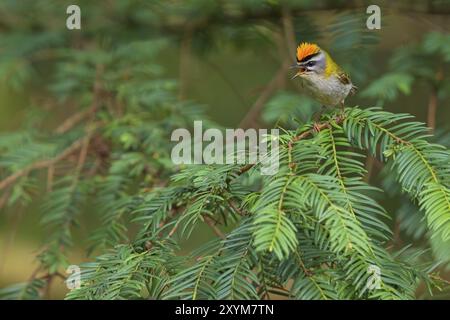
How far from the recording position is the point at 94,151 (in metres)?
2.55

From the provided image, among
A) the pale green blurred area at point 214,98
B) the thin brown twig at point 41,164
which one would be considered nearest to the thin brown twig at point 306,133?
the thin brown twig at point 41,164

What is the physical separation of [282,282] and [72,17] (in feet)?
6.30

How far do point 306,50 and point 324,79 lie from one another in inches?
9.5

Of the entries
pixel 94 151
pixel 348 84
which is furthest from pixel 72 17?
pixel 348 84

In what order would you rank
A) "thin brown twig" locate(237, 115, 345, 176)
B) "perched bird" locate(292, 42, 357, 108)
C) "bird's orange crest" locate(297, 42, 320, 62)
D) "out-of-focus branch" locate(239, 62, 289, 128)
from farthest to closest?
"out-of-focus branch" locate(239, 62, 289, 128), "perched bird" locate(292, 42, 357, 108), "bird's orange crest" locate(297, 42, 320, 62), "thin brown twig" locate(237, 115, 345, 176)

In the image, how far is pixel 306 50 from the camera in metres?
2.12

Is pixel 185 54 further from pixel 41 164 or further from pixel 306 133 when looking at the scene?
pixel 306 133

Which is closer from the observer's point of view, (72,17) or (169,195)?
(169,195)

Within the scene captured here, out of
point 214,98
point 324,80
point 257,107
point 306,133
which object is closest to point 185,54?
point 257,107

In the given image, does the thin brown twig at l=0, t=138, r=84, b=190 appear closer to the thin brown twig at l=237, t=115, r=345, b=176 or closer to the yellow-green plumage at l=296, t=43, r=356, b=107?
the yellow-green plumage at l=296, t=43, r=356, b=107

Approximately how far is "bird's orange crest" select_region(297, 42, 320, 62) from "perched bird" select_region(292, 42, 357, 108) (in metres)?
0.05

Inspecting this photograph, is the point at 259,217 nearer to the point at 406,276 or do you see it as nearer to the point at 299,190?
the point at 299,190

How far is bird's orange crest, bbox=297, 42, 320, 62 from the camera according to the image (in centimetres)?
211

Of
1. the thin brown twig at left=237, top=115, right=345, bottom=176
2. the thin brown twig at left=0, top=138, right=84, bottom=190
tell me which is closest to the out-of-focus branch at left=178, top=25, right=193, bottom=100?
the thin brown twig at left=0, top=138, right=84, bottom=190
